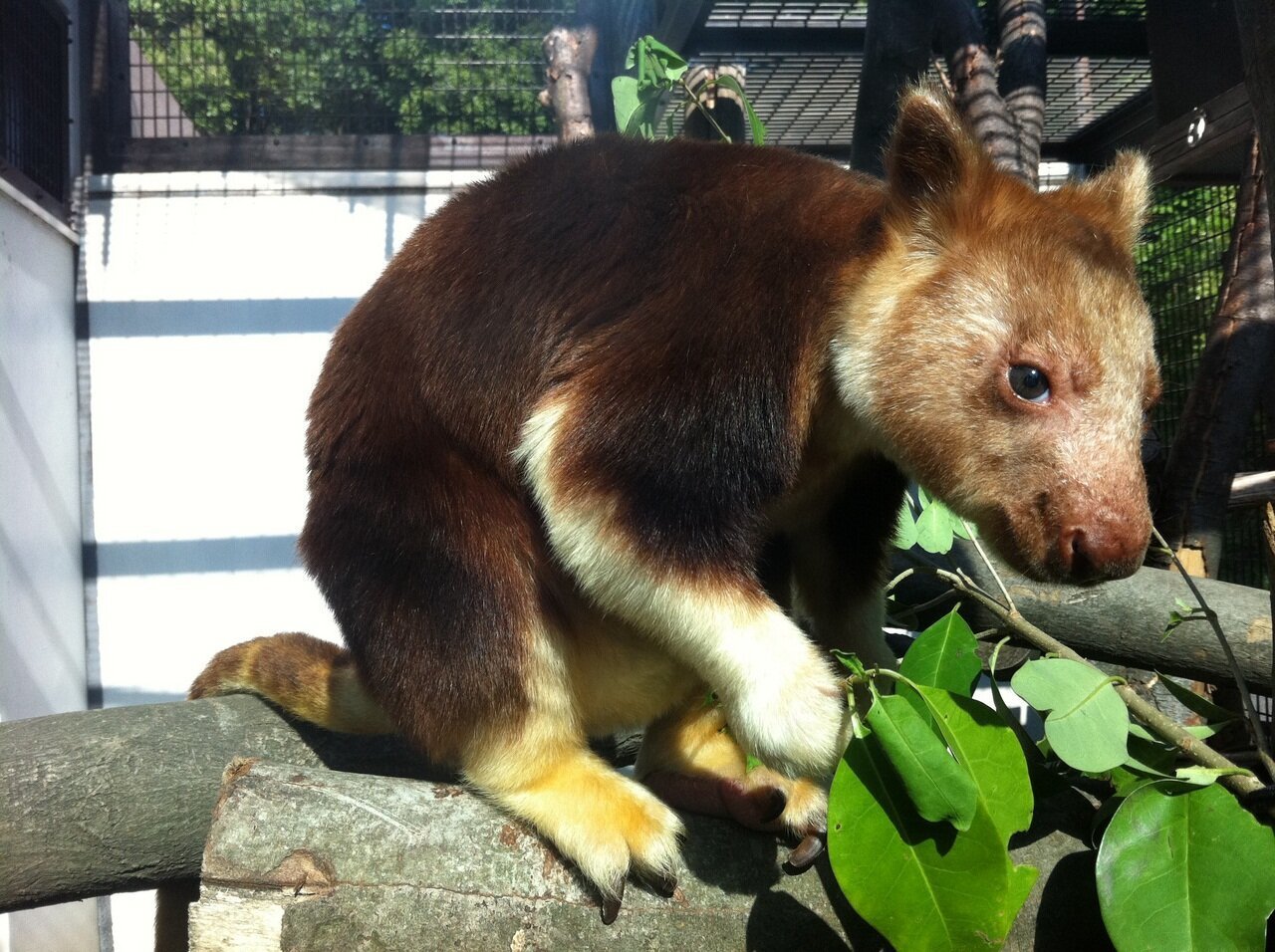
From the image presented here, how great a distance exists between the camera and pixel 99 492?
5004 mm

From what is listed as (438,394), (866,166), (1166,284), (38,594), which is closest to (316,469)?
(438,394)

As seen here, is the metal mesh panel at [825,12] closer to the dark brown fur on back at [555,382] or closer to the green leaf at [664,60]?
the green leaf at [664,60]

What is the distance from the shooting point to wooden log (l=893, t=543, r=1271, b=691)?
263cm

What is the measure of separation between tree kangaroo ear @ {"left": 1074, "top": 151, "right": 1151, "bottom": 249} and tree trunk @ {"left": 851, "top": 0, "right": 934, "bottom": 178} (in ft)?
3.31

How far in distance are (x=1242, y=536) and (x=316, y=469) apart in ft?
14.1

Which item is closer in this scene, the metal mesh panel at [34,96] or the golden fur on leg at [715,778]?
the golden fur on leg at [715,778]

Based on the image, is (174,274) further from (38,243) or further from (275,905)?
(275,905)

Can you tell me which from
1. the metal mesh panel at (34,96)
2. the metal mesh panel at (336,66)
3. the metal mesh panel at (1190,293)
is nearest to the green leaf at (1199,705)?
the metal mesh panel at (1190,293)

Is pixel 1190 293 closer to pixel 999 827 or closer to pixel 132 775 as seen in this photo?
pixel 999 827

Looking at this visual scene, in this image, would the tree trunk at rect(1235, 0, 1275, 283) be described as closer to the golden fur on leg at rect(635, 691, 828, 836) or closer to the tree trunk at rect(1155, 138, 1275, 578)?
the golden fur on leg at rect(635, 691, 828, 836)

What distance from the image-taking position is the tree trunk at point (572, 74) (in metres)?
4.08

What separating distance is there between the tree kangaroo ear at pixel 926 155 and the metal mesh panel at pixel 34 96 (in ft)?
12.7

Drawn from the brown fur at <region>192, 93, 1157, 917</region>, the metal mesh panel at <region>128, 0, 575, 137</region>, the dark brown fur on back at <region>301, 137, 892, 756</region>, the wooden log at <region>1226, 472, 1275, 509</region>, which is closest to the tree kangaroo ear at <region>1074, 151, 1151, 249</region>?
the brown fur at <region>192, 93, 1157, 917</region>

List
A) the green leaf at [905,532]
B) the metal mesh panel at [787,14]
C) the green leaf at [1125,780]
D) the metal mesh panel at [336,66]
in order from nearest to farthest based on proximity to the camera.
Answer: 1. the green leaf at [1125,780]
2. the green leaf at [905,532]
3. the metal mesh panel at [787,14]
4. the metal mesh panel at [336,66]
